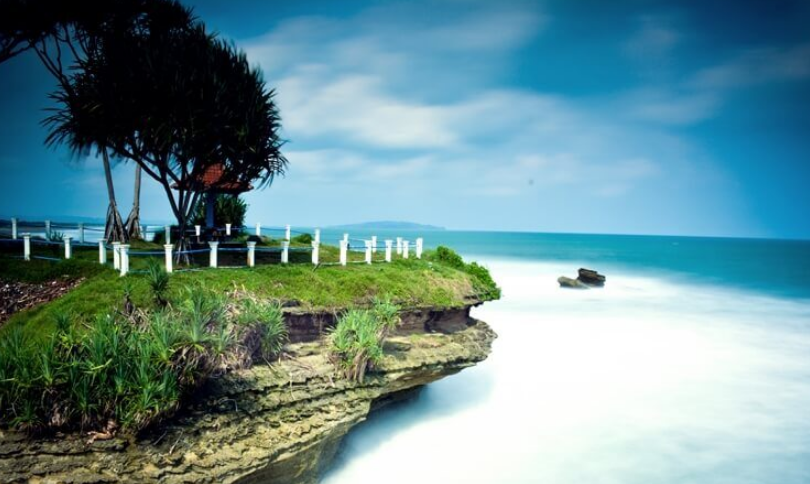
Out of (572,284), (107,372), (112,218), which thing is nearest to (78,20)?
(112,218)

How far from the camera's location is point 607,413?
1505 cm

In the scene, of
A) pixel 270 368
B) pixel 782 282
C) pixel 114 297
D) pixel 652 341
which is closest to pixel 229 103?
pixel 114 297

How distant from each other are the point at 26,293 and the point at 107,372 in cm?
784

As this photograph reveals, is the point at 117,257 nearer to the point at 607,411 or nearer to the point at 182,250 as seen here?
the point at 182,250

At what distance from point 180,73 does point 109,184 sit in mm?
9815

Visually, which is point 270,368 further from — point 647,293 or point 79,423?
point 647,293

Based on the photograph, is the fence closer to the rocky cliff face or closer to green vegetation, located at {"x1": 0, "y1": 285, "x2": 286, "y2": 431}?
the rocky cliff face

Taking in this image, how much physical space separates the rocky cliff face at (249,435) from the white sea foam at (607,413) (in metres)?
2.06

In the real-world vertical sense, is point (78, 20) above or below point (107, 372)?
above

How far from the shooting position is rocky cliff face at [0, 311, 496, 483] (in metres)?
7.00

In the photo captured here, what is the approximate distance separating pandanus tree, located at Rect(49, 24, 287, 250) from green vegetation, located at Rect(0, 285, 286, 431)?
6745mm

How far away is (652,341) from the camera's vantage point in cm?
2284

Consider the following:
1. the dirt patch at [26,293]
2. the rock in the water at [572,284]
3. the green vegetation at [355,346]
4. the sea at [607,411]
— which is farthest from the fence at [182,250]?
the rock in the water at [572,284]

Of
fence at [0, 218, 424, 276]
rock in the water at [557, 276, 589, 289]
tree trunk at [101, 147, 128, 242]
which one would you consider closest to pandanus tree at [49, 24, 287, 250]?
fence at [0, 218, 424, 276]
